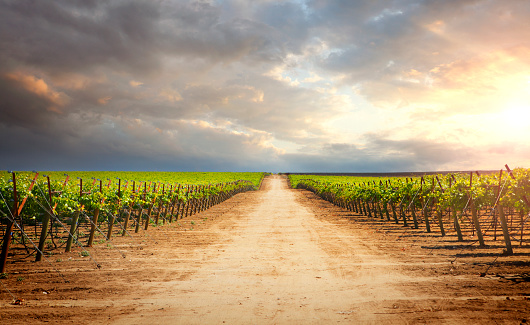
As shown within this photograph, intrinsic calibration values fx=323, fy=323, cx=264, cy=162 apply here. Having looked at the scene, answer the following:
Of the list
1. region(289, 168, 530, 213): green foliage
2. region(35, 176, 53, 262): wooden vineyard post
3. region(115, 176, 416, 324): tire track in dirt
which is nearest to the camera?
region(115, 176, 416, 324): tire track in dirt

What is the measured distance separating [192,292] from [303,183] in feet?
247

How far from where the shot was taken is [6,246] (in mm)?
9438

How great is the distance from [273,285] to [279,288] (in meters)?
0.27

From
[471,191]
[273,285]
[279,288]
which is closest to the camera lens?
[279,288]

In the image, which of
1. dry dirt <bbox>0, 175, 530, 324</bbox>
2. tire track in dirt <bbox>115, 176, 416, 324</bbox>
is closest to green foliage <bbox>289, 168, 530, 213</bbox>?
dry dirt <bbox>0, 175, 530, 324</bbox>

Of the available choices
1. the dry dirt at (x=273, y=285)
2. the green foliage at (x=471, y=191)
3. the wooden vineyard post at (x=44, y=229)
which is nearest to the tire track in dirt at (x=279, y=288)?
the dry dirt at (x=273, y=285)

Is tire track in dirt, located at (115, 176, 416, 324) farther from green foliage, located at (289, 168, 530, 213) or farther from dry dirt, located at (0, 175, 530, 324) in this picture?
green foliage, located at (289, 168, 530, 213)

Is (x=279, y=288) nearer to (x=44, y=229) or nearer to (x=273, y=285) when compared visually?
(x=273, y=285)

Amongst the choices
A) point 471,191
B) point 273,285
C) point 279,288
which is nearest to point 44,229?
point 273,285

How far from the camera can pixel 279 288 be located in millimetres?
8031

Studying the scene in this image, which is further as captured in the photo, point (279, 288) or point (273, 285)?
point (273, 285)

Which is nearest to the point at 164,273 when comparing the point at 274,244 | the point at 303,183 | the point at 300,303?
the point at 300,303

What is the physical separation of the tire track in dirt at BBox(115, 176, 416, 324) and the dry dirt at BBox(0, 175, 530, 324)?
0.08ft

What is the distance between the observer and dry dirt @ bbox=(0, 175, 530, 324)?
6445 mm
